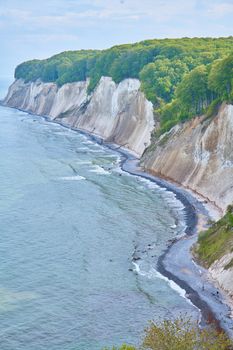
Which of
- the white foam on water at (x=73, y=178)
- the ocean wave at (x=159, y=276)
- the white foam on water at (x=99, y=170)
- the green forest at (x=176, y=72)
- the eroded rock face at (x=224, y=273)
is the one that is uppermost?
the green forest at (x=176, y=72)

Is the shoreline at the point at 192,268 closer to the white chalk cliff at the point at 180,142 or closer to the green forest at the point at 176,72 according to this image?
the white chalk cliff at the point at 180,142

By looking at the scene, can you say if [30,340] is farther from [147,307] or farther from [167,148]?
[167,148]

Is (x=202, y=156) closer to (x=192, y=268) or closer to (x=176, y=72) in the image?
(x=192, y=268)

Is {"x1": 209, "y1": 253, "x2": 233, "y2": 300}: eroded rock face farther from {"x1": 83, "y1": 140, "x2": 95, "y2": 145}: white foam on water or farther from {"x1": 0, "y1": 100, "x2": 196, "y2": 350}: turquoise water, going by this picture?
{"x1": 83, "y1": 140, "x2": 95, "y2": 145}: white foam on water

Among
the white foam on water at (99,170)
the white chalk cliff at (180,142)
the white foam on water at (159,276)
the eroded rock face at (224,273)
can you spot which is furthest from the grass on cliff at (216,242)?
the white foam on water at (99,170)

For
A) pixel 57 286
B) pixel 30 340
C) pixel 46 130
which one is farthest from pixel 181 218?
pixel 46 130

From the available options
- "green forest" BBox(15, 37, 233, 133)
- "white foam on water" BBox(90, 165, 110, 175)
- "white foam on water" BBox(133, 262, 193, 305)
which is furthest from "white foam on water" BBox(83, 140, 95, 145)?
"white foam on water" BBox(133, 262, 193, 305)

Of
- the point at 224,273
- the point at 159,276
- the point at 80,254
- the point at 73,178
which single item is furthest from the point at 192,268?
the point at 73,178
